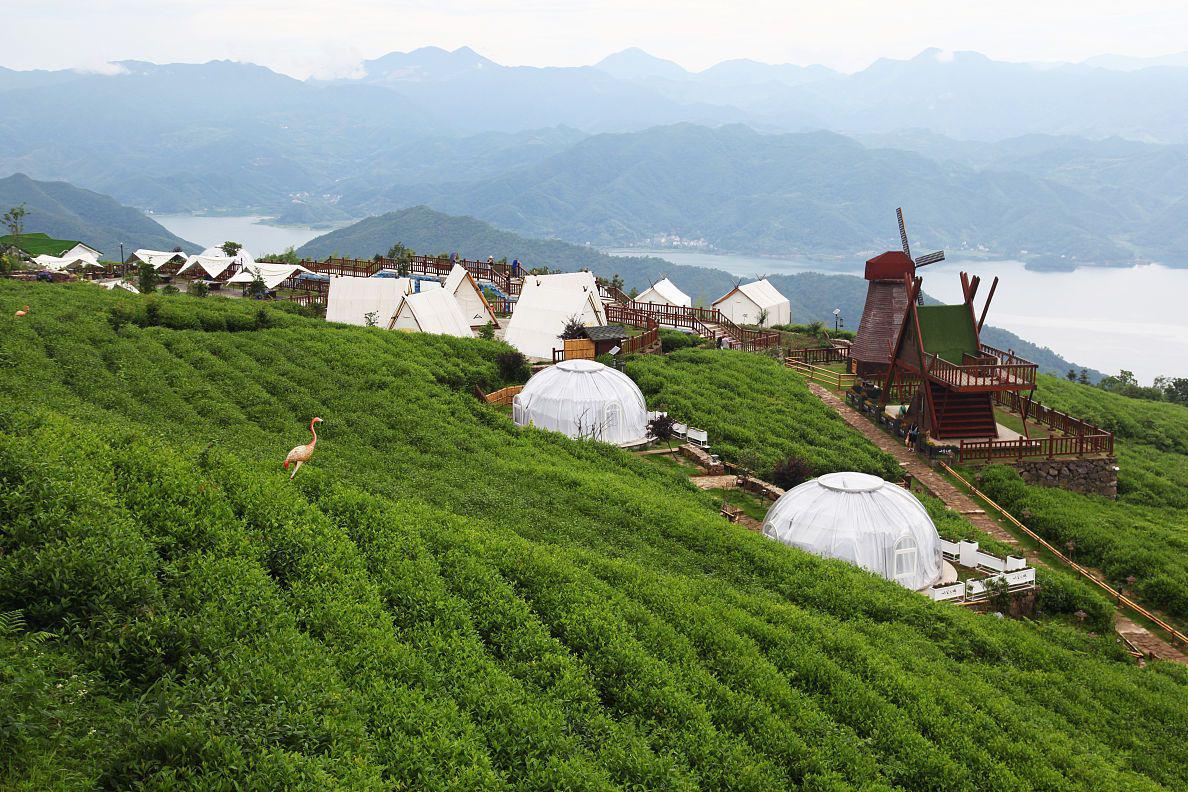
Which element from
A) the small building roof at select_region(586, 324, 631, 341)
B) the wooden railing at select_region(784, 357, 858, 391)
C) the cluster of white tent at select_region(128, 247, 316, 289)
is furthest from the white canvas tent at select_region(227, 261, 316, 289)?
the wooden railing at select_region(784, 357, 858, 391)

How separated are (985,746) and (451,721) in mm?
7382

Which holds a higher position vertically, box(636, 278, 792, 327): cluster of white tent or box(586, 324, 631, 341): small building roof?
box(636, 278, 792, 327): cluster of white tent

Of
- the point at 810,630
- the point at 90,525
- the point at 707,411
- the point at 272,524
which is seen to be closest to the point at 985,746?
the point at 810,630

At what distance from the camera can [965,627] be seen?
52.7ft

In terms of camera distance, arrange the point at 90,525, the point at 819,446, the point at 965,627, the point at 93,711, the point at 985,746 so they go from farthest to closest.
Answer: the point at 819,446 → the point at 965,627 → the point at 985,746 → the point at 90,525 → the point at 93,711

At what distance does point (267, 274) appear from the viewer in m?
53.7

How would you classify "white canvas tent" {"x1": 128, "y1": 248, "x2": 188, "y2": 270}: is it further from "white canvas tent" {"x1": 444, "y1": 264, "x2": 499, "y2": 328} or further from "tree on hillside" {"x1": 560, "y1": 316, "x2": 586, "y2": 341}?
"tree on hillside" {"x1": 560, "y1": 316, "x2": 586, "y2": 341}

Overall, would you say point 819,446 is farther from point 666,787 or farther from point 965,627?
point 666,787

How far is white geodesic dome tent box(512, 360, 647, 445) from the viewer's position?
29.5 m

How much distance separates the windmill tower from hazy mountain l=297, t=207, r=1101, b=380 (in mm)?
120735

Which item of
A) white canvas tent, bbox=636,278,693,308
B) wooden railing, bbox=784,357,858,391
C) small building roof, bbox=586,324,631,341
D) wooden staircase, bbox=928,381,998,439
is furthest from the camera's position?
white canvas tent, bbox=636,278,693,308

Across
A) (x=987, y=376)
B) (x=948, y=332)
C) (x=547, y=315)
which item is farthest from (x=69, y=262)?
(x=987, y=376)

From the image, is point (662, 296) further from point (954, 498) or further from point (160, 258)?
point (954, 498)

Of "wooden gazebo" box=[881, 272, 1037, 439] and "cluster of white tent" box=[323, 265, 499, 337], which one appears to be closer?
"wooden gazebo" box=[881, 272, 1037, 439]
